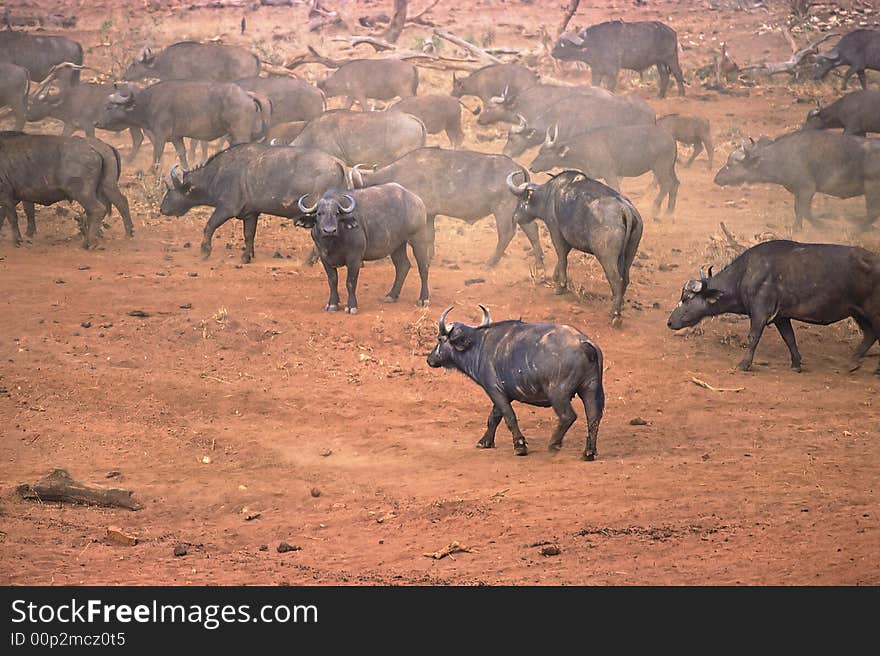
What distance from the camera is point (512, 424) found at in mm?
9156

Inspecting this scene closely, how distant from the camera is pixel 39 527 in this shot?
767 cm

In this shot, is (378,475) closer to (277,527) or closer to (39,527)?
(277,527)

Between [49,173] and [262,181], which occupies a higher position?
[262,181]

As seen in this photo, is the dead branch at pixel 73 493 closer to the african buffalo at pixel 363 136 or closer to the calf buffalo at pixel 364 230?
the calf buffalo at pixel 364 230

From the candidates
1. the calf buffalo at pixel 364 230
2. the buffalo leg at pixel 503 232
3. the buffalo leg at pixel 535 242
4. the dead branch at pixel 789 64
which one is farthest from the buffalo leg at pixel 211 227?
the dead branch at pixel 789 64

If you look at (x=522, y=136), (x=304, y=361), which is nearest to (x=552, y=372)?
(x=304, y=361)

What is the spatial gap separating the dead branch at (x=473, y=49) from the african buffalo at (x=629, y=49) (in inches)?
76.4

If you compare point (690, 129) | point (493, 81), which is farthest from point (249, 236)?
point (493, 81)

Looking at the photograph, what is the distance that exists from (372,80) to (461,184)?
8566mm

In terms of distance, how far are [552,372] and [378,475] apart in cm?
142

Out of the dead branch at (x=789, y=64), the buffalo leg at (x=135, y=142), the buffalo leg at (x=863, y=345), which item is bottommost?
the buffalo leg at (x=135, y=142)

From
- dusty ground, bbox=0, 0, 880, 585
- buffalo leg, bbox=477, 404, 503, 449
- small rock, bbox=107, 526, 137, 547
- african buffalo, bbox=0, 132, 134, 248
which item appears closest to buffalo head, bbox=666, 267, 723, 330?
dusty ground, bbox=0, 0, 880, 585

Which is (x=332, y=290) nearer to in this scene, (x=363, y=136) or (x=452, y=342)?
(x=452, y=342)

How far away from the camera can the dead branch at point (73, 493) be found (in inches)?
322
